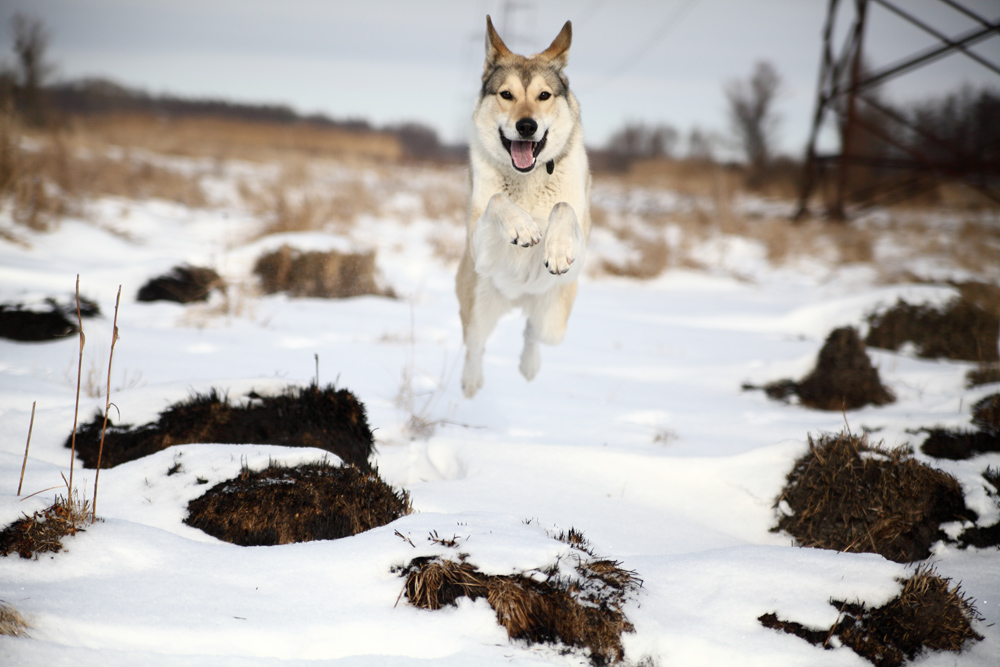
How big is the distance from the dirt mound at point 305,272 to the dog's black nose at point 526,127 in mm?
4122

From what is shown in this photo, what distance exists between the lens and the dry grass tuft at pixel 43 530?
Result: 5.10ft

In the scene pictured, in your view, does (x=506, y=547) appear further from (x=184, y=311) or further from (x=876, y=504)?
(x=184, y=311)

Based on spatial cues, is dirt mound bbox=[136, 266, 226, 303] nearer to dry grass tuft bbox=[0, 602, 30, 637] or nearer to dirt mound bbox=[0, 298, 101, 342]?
dirt mound bbox=[0, 298, 101, 342]

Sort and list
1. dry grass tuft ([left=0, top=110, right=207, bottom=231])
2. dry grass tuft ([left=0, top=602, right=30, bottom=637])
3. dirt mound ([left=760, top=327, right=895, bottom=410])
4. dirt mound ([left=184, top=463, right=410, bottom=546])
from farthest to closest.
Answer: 1. dry grass tuft ([left=0, top=110, right=207, bottom=231])
2. dirt mound ([left=760, top=327, right=895, bottom=410])
3. dirt mound ([left=184, top=463, right=410, bottom=546])
4. dry grass tuft ([left=0, top=602, right=30, bottom=637])

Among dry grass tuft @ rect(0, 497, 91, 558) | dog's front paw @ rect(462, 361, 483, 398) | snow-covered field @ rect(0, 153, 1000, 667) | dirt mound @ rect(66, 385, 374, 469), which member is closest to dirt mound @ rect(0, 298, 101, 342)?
snow-covered field @ rect(0, 153, 1000, 667)

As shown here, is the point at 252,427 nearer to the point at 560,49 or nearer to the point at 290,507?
the point at 290,507

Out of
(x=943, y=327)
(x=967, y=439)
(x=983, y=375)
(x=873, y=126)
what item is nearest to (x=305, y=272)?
(x=967, y=439)

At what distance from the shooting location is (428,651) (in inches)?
55.4

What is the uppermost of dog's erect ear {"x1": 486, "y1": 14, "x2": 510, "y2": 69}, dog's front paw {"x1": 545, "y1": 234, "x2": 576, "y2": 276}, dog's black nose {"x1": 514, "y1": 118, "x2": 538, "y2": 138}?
dog's erect ear {"x1": 486, "y1": 14, "x2": 510, "y2": 69}

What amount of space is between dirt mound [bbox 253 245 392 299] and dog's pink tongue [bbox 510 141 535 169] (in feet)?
13.3

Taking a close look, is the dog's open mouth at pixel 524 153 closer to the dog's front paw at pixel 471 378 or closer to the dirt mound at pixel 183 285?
the dog's front paw at pixel 471 378

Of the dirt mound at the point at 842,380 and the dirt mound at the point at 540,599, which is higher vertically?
the dirt mound at the point at 842,380

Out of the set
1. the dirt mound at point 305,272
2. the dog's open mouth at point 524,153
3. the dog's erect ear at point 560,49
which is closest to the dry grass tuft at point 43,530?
the dog's open mouth at point 524,153

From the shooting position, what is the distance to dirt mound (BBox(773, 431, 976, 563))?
2.35 m
